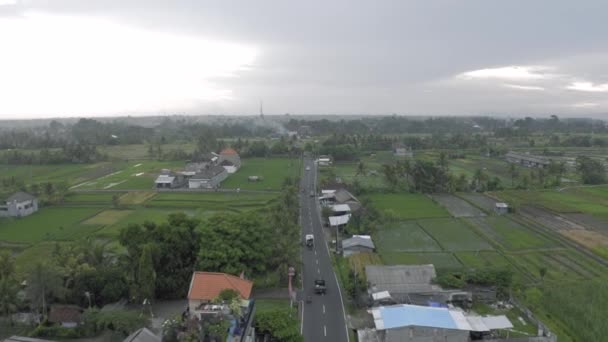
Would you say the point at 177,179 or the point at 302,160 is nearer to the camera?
the point at 177,179

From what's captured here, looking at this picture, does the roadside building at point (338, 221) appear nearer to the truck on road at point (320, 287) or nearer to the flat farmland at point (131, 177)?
the truck on road at point (320, 287)

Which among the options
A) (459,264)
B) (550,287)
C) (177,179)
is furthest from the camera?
(177,179)

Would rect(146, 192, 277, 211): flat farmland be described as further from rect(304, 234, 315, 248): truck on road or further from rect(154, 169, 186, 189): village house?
rect(304, 234, 315, 248): truck on road

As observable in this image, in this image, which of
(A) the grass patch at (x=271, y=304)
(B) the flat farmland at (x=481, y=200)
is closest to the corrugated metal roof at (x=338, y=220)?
(A) the grass patch at (x=271, y=304)

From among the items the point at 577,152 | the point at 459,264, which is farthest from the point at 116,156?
the point at 577,152

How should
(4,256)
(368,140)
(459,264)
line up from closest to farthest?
(4,256) → (459,264) → (368,140)

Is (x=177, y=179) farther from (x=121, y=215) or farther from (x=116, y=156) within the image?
(x=116, y=156)

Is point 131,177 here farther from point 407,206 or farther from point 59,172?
point 407,206
